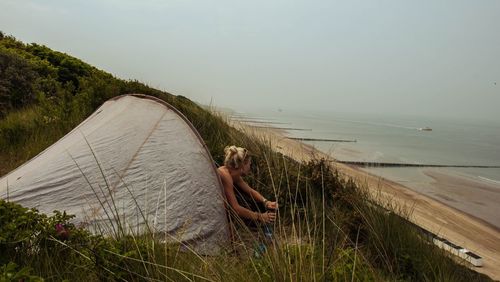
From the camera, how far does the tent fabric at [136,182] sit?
170 inches

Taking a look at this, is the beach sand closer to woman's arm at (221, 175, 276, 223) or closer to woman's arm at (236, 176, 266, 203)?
woman's arm at (236, 176, 266, 203)

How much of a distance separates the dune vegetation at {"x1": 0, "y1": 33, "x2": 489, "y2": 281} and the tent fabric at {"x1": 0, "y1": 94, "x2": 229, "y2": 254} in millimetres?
314

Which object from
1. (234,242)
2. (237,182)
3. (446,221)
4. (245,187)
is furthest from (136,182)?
(446,221)

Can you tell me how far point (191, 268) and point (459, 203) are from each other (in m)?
17.0

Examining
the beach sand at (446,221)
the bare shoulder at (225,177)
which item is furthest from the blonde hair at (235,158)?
the beach sand at (446,221)

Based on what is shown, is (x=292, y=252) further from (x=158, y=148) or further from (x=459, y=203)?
(x=459, y=203)

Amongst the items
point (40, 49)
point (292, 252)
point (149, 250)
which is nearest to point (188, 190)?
point (149, 250)

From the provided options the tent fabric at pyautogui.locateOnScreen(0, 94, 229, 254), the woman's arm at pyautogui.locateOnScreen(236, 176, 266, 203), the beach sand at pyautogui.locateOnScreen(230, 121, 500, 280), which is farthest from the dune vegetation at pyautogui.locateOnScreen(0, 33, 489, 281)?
the beach sand at pyautogui.locateOnScreen(230, 121, 500, 280)

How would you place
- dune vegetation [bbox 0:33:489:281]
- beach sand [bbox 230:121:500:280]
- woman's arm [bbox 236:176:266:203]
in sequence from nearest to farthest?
dune vegetation [bbox 0:33:489:281] → woman's arm [bbox 236:176:266:203] → beach sand [bbox 230:121:500:280]

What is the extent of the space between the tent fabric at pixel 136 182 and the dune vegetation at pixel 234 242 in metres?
0.31

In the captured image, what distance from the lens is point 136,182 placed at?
463 cm

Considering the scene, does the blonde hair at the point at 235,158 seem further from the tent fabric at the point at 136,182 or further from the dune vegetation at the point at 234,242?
the dune vegetation at the point at 234,242

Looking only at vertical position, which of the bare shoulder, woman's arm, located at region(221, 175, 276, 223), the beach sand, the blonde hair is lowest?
the beach sand

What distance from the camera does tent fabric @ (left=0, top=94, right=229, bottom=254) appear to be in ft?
14.2
